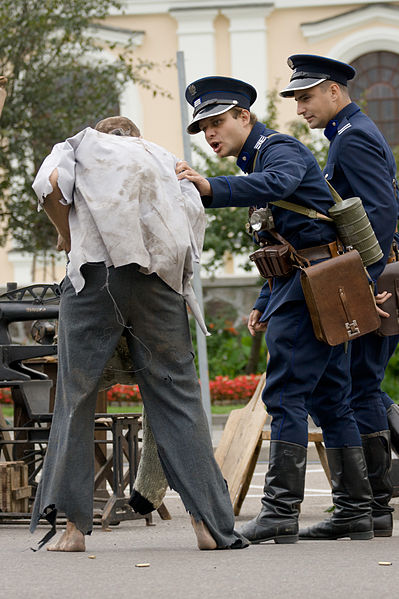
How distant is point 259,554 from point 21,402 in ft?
7.96

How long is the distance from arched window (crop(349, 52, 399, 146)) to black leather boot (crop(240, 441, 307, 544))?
18.1 m

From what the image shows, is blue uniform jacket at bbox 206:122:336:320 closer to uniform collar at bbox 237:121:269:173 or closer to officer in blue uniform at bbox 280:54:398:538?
uniform collar at bbox 237:121:269:173

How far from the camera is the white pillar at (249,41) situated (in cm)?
2153

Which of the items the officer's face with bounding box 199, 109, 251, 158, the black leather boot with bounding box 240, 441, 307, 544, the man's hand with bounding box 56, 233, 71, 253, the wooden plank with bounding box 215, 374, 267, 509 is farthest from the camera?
the wooden plank with bounding box 215, 374, 267, 509

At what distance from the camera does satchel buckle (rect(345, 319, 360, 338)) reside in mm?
5066

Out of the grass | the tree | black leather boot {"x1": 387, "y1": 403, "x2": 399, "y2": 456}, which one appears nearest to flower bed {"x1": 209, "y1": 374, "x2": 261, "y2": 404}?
the grass

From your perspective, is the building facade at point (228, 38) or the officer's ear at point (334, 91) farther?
the building facade at point (228, 38)

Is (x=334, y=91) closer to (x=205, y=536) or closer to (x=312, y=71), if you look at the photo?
(x=312, y=71)

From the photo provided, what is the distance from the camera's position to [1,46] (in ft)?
51.2

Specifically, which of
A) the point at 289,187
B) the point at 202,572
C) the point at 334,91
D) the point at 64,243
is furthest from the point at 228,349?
the point at 202,572

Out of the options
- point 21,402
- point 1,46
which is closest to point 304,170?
point 21,402

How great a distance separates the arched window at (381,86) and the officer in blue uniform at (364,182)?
56.5 feet

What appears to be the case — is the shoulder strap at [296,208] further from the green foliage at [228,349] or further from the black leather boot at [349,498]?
the green foliage at [228,349]

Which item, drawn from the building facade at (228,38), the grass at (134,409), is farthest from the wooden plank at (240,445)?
the building facade at (228,38)
